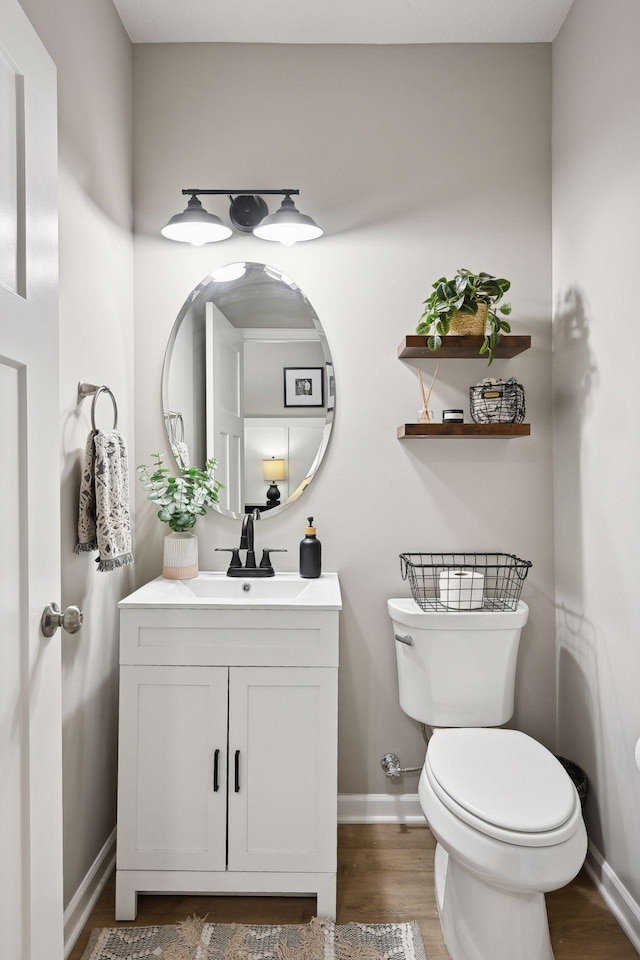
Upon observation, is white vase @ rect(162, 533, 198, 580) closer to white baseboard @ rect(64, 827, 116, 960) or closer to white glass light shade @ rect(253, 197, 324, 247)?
white baseboard @ rect(64, 827, 116, 960)

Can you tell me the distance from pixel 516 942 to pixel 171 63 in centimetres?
280

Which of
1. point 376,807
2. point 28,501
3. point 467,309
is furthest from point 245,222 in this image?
point 376,807

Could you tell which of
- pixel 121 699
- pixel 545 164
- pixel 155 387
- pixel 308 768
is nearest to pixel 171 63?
pixel 155 387

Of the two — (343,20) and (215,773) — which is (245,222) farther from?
(215,773)

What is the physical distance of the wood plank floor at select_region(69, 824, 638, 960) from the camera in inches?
68.3

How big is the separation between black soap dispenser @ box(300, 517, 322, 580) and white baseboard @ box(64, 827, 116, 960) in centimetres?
102

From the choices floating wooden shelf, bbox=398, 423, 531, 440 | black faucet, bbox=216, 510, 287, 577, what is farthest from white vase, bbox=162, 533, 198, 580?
floating wooden shelf, bbox=398, 423, 531, 440

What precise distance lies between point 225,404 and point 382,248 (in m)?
0.77

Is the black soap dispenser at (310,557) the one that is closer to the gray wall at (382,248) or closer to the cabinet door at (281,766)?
the gray wall at (382,248)

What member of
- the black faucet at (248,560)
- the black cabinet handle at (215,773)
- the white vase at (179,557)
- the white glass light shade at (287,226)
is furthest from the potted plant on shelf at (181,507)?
the white glass light shade at (287,226)

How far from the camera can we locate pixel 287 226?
216 cm

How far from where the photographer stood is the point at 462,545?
235 centimetres

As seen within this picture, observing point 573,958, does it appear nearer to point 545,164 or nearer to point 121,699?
point 121,699

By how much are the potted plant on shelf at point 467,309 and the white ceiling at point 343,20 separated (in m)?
0.85
